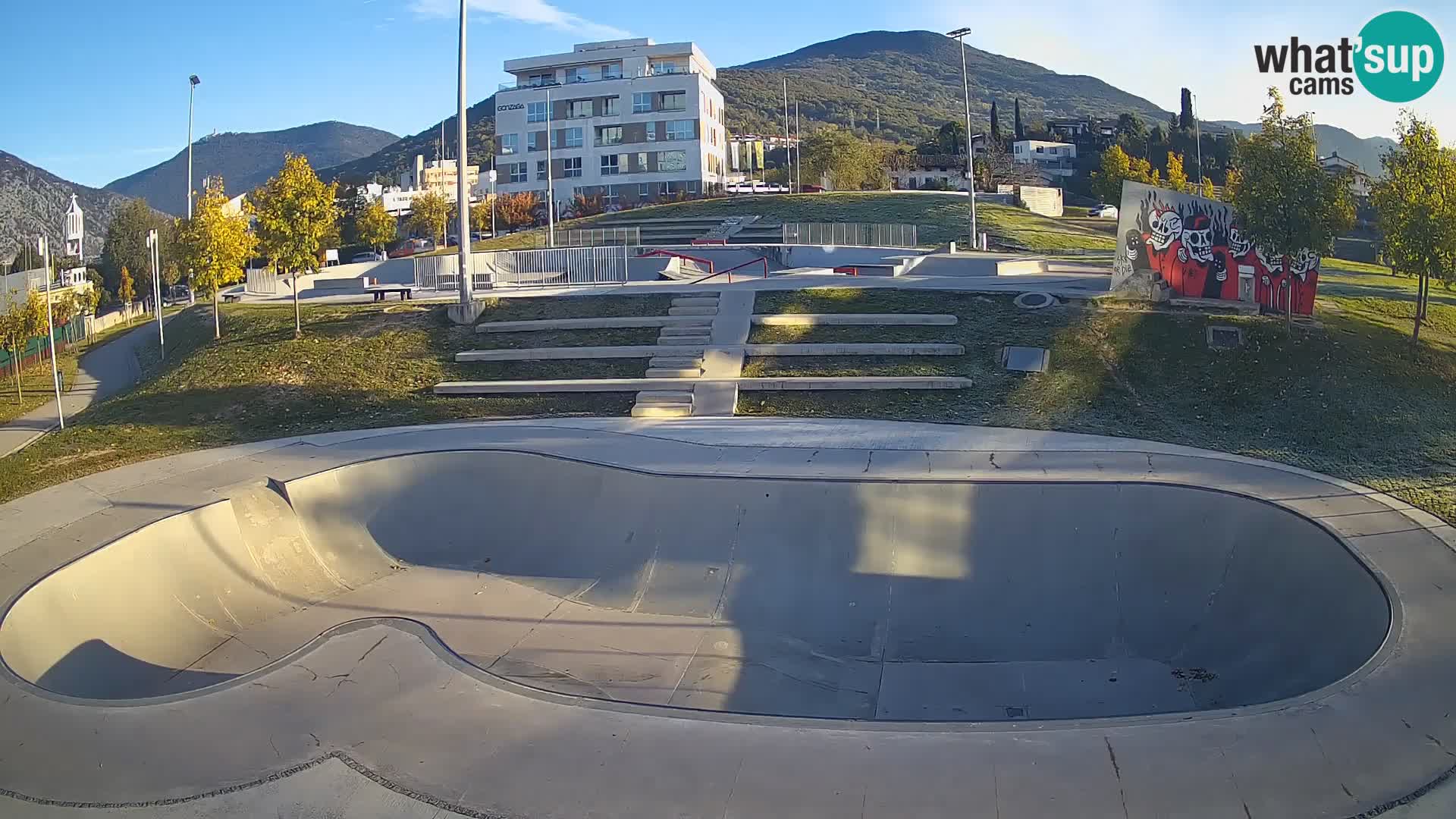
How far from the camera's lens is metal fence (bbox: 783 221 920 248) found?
48062 mm

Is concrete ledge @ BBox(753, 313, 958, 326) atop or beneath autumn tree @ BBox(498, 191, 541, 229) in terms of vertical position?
beneath

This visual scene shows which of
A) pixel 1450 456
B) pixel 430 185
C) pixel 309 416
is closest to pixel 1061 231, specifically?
pixel 1450 456

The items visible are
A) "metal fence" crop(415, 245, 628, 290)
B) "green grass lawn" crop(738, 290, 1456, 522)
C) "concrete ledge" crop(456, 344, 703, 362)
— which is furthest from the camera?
"metal fence" crop(415, 245, 628, 290)

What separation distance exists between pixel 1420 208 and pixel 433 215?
180 ft

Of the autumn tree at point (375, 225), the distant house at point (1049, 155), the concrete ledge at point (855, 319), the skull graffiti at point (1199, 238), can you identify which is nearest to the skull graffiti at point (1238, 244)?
the skull graffiti at point (1199, 238)

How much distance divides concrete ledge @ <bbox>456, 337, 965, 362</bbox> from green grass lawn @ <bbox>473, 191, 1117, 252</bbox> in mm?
24250

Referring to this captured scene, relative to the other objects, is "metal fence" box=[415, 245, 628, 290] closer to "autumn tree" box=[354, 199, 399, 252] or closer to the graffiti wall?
the graffiti wall

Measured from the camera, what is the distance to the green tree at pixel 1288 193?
21844 mm

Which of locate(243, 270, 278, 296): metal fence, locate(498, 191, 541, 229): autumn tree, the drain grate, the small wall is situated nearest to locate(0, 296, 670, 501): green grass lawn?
the drain grate

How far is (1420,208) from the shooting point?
2103 centimetres

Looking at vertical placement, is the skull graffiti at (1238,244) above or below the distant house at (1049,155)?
below

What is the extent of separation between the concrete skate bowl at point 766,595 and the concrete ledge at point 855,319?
10.6 meters

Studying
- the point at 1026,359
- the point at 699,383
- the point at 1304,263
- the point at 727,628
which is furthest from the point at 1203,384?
the point at 727,628

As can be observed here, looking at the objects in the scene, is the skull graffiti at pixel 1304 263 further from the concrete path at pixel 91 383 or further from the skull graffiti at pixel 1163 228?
the concrete path at pixel 91 383
